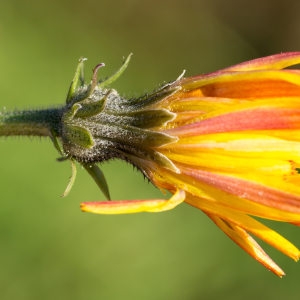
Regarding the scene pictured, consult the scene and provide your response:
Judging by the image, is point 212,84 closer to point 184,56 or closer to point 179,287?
point 179,287

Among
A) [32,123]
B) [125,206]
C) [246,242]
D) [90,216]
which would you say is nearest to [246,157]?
[246,242]

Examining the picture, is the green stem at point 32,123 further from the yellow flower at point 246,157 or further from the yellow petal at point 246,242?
the yellow petal at point 246,242

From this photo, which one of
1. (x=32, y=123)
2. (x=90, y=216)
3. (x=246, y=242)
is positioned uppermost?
(x=90, y=216)

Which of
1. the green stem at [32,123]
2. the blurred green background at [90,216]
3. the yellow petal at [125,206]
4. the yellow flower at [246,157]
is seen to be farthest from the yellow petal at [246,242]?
the blurred green background at [90,216]

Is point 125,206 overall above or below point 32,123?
below

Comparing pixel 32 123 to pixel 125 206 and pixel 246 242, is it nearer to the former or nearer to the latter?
pixel 125 206
